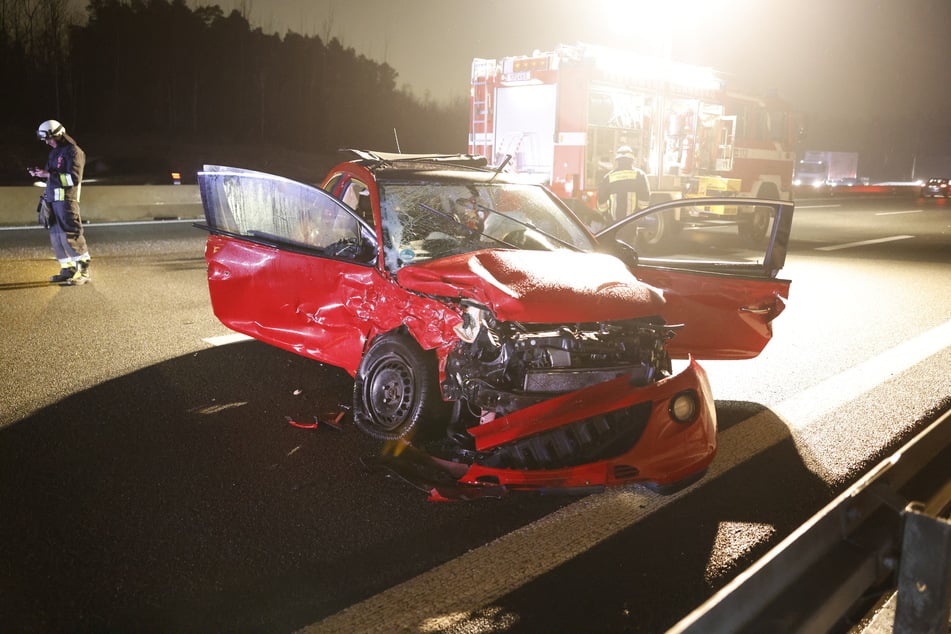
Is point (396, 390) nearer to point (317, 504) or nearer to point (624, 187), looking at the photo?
point (317, 504)

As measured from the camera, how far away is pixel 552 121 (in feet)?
43.4

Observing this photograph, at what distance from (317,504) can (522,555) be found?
41.5 inches

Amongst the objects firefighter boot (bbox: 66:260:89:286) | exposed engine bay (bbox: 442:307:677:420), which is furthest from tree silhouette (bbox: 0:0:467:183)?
exposed engine bay (bbox: 442:307:677:420)

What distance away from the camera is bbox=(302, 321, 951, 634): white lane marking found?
2.76 metres

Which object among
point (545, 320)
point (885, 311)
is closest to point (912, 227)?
point (885, 311)

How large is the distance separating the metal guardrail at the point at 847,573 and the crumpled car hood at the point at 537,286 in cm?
139

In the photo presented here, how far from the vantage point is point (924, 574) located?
1.96 meters

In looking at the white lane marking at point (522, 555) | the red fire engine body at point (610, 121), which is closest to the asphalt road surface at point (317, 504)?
the white lane marking at point (522, 555)

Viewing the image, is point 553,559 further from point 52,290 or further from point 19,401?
point 52,290

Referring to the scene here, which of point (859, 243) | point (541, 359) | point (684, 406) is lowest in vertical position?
point (859, 243)

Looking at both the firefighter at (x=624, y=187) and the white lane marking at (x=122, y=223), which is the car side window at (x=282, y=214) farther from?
the white lane marking at (x=122, y=223)

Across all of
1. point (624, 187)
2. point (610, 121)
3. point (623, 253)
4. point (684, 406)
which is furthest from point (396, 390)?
point (610, 121)

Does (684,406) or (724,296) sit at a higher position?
(724,296)

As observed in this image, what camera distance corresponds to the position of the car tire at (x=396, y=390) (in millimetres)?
4164
